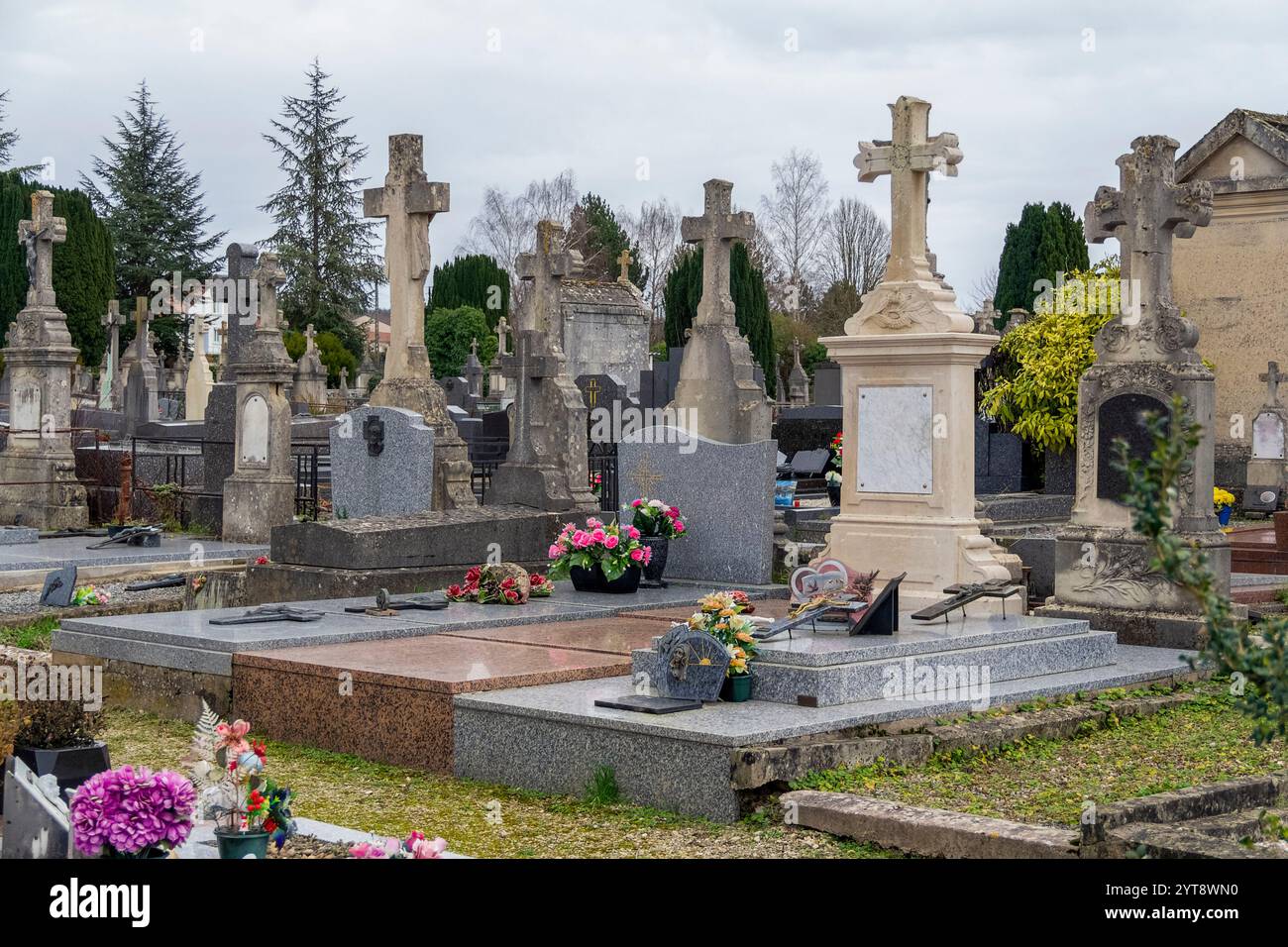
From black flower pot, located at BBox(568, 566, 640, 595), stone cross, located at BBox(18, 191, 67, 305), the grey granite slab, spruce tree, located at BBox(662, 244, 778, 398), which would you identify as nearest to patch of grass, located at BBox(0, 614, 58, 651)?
the grey granite slab

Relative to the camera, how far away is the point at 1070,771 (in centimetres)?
725

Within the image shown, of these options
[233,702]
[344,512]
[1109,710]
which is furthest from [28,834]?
[344,512]

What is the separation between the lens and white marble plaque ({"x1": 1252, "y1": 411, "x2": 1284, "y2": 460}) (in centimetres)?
1981

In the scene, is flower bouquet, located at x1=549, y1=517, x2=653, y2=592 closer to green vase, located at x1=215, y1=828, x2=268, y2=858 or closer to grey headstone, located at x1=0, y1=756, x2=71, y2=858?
grey headstone, located at x1=0, y1=756, x2=71, y2=858

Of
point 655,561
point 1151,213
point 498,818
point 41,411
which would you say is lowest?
point 498,818

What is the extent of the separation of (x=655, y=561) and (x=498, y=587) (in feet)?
A: 5.73

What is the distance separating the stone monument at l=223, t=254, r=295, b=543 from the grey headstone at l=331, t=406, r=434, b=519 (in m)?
2.40

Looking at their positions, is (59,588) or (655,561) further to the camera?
(59,588)

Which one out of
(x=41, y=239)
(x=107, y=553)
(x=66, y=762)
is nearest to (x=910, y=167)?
(x=66, y=762)

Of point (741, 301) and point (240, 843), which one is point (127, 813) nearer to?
point (240, 843)

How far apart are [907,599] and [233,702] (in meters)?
4.35
